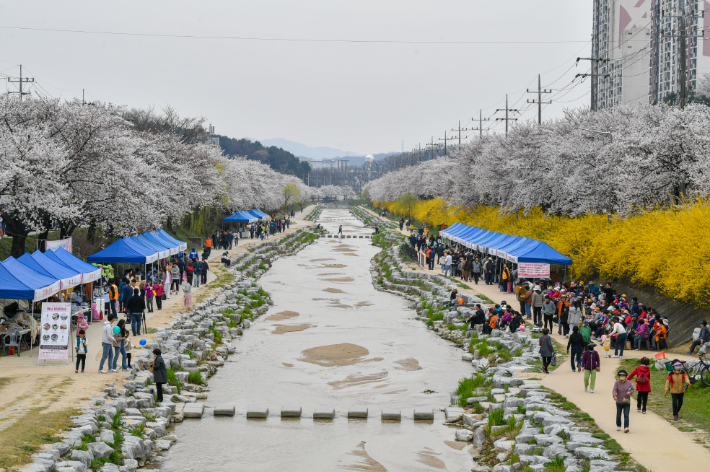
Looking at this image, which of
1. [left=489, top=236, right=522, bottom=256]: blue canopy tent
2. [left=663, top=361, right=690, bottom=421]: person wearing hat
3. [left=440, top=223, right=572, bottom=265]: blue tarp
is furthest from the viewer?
[left=489, top=236, right=522, bottom=256]: blue canopy tent

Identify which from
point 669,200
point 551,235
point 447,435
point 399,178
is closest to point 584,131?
point 551,235

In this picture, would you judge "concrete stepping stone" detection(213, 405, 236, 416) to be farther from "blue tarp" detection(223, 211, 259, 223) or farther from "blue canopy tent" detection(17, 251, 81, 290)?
"blue tarp" detection(223, 211, 259, 223)

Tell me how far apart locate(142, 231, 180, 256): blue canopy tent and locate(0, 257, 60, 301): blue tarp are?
1282cm

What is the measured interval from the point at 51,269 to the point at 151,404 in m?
6.72

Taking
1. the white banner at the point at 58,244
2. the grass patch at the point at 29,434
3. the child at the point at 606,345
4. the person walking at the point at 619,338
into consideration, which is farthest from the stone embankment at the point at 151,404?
the person walking at the point at 619,338

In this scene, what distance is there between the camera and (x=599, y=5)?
505 ft

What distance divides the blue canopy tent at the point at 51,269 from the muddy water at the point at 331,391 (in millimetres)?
5593

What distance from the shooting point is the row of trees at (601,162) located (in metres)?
28.3

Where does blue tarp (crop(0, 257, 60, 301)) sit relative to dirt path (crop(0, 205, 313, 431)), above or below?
above

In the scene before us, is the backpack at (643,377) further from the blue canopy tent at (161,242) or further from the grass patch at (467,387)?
the blue canopy tent at (161,242)

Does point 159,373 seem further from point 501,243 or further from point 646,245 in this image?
point 501,243

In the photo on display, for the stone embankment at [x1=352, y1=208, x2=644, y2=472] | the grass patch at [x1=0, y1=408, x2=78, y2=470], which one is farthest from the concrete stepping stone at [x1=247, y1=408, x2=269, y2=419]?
the stone embankment at [x1=352, y1=208, x2=644, y2=472]

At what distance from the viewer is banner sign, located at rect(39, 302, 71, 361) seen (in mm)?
18750

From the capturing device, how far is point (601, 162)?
34.1 meters
